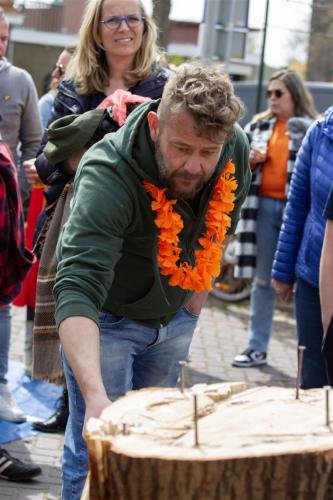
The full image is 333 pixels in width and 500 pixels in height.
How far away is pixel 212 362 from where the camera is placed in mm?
7316

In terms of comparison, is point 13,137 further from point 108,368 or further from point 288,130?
point 108,368

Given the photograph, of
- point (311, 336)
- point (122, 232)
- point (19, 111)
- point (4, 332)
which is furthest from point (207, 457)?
point (19, 111)

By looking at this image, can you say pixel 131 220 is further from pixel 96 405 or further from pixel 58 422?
pixel 58 422

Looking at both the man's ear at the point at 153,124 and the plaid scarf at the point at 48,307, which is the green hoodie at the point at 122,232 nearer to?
the man's ear at the point at 153,124

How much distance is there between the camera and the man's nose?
2.83 meters

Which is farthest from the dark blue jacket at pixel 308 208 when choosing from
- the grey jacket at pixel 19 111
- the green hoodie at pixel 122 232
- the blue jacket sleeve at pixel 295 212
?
the grey jacket at pixel 19 111

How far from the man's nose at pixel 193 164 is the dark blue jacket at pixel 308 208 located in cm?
129

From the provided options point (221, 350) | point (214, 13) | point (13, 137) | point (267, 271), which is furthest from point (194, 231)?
point (214, 13)

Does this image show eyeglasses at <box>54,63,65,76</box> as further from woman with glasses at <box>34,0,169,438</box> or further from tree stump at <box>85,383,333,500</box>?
tree stump at <box>85,383,333,500</box>

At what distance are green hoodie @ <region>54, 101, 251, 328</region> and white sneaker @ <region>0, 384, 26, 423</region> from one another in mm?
2213

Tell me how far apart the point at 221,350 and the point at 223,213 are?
15.0 feet

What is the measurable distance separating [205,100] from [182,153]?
190mm

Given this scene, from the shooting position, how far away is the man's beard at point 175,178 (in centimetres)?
291

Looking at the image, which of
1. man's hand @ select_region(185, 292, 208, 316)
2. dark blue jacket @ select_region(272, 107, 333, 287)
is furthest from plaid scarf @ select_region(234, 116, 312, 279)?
man's hand @ select_region(185, 292, 208, 316)
